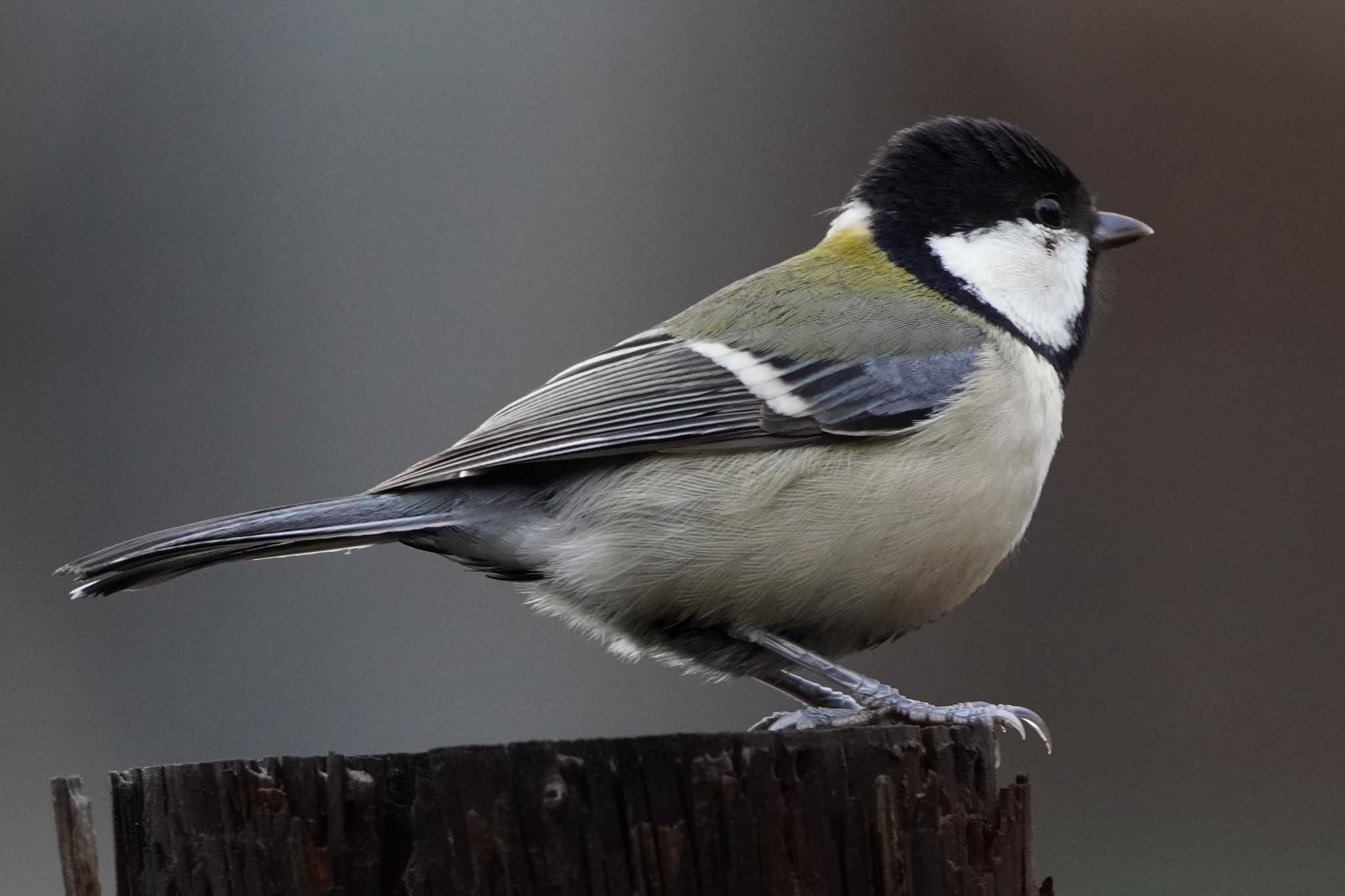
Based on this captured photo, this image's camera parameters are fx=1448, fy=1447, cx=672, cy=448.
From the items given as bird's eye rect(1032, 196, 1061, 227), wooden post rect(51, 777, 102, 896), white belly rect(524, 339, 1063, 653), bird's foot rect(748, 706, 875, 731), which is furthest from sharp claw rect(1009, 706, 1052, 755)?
wooden post rect(51, 777, 102, 896)

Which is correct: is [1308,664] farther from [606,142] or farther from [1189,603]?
[606,142]

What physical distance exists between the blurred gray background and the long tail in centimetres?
163

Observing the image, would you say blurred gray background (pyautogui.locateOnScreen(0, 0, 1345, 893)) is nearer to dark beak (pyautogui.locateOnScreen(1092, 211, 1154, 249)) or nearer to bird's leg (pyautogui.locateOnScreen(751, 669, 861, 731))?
dark beak (pyautogui.locateOnScreen(1092, 211, 1154, 249))

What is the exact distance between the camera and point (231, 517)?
2.57 meters

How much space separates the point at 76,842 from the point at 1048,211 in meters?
2.42

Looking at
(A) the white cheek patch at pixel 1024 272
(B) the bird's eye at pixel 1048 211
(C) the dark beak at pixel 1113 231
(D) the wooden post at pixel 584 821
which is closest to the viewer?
(D) the wooden post at pixel 584 821

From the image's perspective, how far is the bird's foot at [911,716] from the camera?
242 cm

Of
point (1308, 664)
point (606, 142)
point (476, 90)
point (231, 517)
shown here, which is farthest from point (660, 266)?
point (231, 517)

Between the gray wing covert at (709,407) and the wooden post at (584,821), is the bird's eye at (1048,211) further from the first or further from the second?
the wooden post at (584,821)

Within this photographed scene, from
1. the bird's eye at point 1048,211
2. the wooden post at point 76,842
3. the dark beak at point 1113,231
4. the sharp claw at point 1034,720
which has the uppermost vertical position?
the bird's eye at point 1048,211

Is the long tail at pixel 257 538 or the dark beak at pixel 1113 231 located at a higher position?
the dark beak at pixel 1113 231

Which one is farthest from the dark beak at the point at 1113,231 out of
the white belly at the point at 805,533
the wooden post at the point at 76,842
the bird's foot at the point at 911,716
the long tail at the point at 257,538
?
the wooden post at the point at 76,842

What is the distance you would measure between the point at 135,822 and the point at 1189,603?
450 centimetres

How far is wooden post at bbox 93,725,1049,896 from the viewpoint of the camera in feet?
5.41
